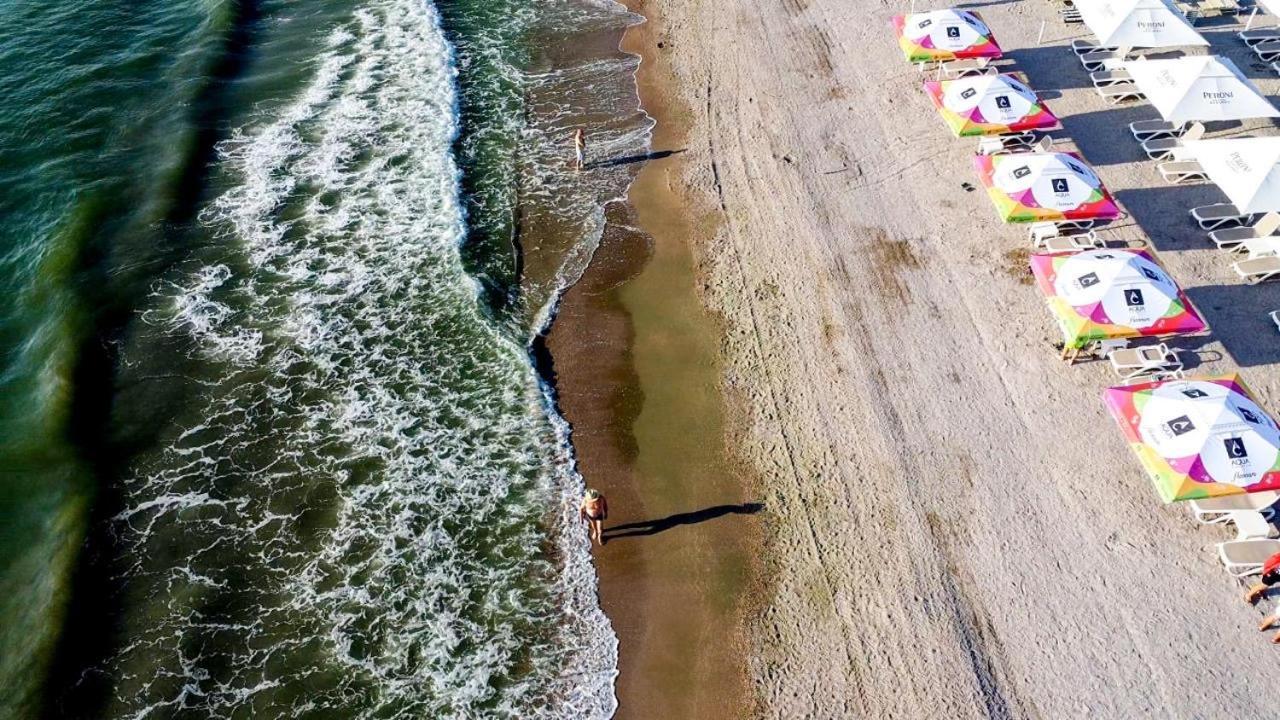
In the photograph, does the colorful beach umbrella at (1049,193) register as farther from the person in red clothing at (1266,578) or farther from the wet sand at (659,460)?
the person in red clothing at (1266,578)

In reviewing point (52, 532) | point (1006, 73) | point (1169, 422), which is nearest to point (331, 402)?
point (52, 532)

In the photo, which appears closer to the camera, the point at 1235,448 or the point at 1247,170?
the point at 1235,448

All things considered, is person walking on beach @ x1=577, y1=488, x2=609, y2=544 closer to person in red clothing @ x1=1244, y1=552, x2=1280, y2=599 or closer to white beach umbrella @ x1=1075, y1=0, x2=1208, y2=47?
person in red clothing @ x1=1244, y1=552, x2=1280, y2=599

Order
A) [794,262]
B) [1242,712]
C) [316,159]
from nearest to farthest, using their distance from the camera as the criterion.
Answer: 1. [1242,712]
2. [794,262]
3. [316,159]

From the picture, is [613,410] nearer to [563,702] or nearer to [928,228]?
[563,702]

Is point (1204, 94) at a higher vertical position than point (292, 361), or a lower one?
higher

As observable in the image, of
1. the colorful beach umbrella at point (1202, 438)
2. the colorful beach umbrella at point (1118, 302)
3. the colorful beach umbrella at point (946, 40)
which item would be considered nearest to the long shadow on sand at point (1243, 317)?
the colorful beach umbrella at point (1118, 302)

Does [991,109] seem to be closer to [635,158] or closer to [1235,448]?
[635,158]

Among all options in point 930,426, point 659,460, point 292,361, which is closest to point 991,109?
point 930,426
